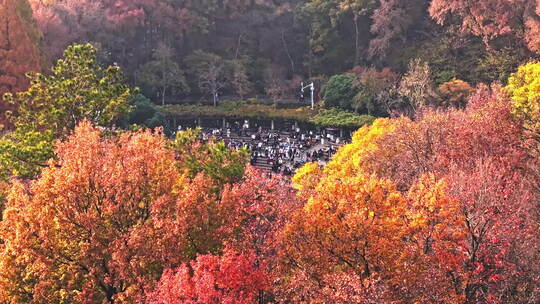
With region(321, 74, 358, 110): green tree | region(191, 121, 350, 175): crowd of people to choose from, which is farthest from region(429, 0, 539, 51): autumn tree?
region(191, 121, 350, 175): crowd of people

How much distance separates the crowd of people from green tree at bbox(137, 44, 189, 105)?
5.76 m

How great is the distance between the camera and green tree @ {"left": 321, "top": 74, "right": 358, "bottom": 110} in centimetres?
4406

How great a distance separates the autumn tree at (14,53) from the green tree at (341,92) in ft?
77.3

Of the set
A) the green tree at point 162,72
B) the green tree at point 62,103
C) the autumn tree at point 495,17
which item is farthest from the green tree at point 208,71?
the green tree at point 62,103

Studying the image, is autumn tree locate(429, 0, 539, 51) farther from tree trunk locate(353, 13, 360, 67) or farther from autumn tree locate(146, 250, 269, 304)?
autumn tree locate(146, 250, 269, 304)

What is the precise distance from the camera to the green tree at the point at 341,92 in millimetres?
44062

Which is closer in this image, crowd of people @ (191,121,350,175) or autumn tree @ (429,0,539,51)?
crowd of people @ (191,121,350,175)

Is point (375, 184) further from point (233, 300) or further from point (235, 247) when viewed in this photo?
point (233, 300)

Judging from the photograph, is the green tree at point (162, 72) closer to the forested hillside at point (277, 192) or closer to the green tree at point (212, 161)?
the forested hillside at point (277, 192)

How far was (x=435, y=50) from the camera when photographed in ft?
142

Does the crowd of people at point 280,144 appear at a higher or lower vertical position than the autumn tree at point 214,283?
lower

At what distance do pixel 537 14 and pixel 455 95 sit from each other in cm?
758

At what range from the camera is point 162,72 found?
47.3 metres

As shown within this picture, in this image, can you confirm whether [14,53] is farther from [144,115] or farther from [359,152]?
[359,152]
